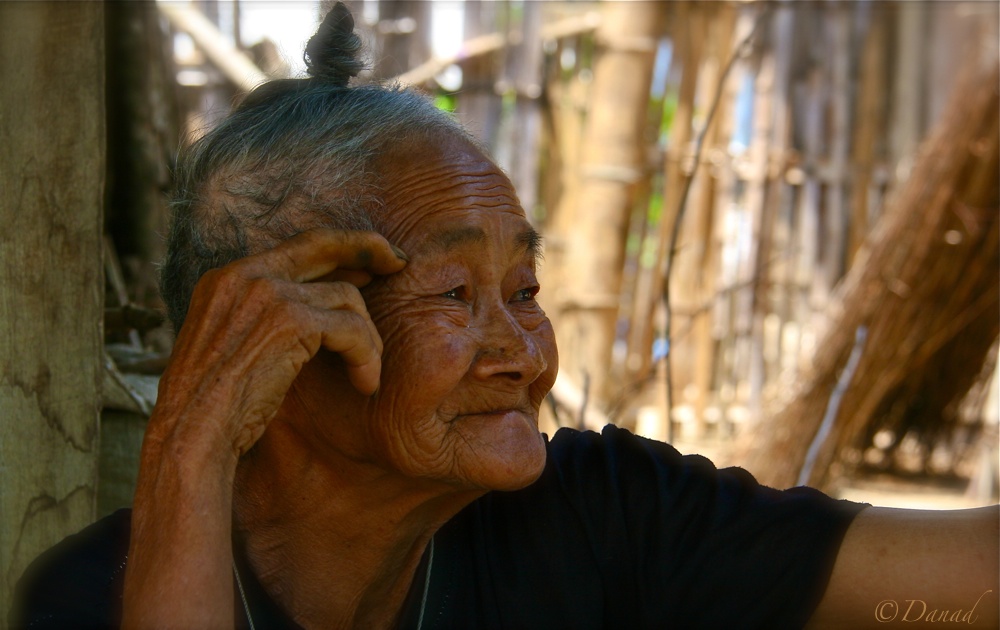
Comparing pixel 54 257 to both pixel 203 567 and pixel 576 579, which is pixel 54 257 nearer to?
pixel 203 567

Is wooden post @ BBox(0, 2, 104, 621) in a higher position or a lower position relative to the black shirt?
higher

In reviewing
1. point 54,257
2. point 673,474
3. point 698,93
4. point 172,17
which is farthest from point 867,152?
point 54,257

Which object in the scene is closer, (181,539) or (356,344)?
(181,539)

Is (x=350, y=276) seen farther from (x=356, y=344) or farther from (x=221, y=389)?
(x=221, y=389)

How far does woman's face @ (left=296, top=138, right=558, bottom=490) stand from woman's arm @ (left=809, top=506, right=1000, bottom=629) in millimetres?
611

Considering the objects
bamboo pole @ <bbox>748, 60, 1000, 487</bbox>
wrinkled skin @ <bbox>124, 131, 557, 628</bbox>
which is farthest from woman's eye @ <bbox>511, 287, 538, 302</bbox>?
bamboo pole @ <bbox>748, 60, 1000, 487</bbox>

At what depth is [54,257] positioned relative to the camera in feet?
6.54

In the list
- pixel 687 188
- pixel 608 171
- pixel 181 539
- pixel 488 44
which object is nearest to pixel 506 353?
pixel 181 539

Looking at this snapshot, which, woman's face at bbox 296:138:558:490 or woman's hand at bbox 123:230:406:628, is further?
woman's face at bbox 296:138:558:490

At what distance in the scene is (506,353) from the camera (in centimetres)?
173

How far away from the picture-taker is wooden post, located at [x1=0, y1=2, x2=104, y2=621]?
194 centimetres

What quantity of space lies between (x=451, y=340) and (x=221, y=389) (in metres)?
0.38

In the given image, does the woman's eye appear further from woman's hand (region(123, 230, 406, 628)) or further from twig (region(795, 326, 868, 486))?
twig (region(795, 326, 868, 486))

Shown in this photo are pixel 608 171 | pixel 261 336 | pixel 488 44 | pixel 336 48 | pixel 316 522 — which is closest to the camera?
pixel 261 336
